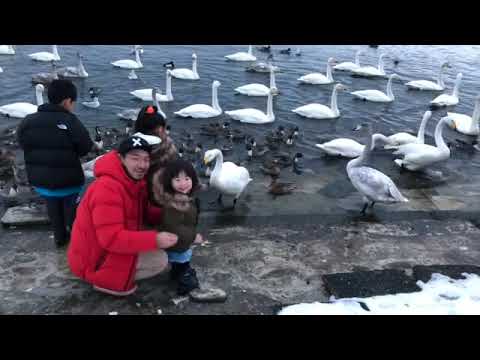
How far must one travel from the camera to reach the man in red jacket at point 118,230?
3809 mm

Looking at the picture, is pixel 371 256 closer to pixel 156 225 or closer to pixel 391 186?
pixel 391 186

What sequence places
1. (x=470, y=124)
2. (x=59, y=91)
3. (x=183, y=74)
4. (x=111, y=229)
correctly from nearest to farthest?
(x=111, y=229) → (x=59, y=91) → (x=470, y=124) → (x=183, y=74)

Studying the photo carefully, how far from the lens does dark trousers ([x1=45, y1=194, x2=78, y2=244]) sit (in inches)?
212

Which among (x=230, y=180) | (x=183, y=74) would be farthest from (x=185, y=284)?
(x=183, y=74)

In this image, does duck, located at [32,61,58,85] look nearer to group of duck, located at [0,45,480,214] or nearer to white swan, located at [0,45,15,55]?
group of duck, located at [0,45,480,214]

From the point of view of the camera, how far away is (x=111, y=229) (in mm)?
3789

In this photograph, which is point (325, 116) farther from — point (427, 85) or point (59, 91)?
point (59, 91)

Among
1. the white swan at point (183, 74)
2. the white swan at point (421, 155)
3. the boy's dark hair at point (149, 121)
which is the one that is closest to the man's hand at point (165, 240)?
the boy's dark hair at point (149, 121)

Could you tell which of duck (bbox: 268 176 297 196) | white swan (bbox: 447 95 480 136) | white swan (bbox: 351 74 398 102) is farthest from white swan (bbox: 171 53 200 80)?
duck (bbox: 268 176 297 196)

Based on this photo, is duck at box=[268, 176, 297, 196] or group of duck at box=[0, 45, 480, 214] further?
duck at box=[268, 176, 297, 196]

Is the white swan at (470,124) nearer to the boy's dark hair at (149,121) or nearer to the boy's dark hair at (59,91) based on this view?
the boy's dark hair at (149,121)

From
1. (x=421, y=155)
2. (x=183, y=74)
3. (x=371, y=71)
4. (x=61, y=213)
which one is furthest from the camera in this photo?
(x=371, y=71)

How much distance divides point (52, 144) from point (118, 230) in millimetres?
1842

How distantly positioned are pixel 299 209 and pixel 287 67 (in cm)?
1519
